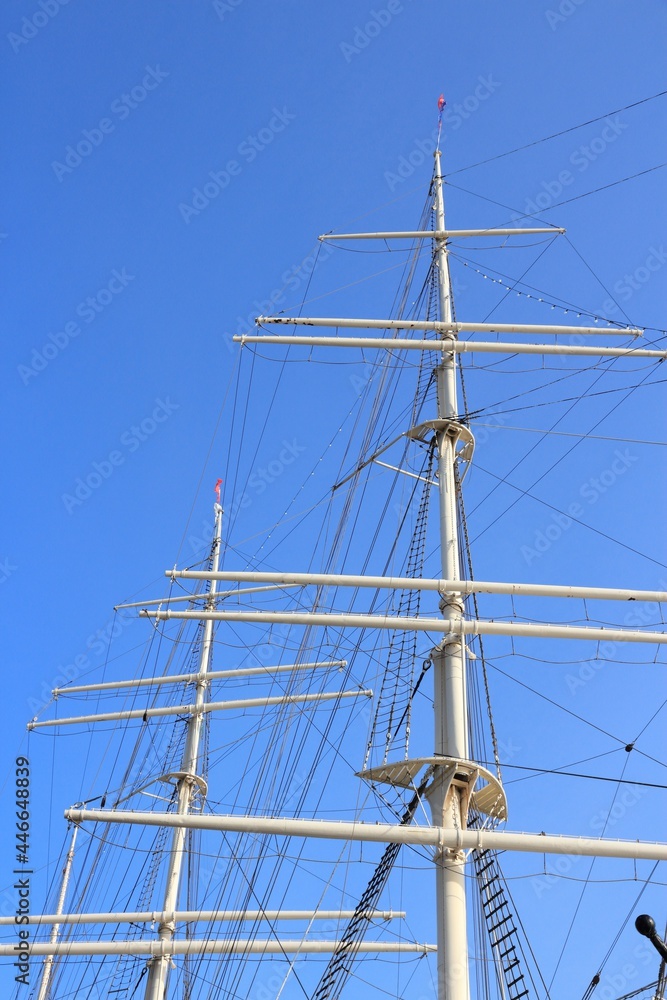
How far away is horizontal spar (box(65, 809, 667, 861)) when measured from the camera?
44.5 ft

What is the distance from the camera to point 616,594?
15641 millimetres

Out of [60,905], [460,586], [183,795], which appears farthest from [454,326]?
[60,905]

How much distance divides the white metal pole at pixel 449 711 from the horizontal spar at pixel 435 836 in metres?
0.25

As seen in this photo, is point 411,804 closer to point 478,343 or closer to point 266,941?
point 478,343

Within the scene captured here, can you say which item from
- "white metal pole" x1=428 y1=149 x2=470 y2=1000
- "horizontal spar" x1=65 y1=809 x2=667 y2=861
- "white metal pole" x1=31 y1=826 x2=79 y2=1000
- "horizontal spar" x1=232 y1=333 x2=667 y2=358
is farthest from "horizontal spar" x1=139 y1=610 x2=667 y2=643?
"white metal pole" x1=31 y1=826 x2=79 y2=1000

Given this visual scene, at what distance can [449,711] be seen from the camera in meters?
15.0

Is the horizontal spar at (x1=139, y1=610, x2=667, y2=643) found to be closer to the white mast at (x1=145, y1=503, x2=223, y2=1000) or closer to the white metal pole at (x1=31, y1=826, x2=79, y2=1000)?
the white mast at (x1=145, y1=503, x2=223, y2=1000)

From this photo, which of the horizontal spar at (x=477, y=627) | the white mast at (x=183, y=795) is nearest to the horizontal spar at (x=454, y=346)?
the horizontal spar at (x=477, y=627)

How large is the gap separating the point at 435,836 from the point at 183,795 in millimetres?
14203

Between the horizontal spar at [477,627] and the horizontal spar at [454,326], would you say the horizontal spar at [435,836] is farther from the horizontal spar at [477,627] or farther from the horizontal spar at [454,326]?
the horizontal spar at [454,326]

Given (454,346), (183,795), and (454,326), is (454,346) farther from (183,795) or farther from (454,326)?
(183,795)

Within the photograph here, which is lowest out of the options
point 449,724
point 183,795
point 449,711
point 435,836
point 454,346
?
point 435,836

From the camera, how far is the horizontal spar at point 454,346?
60.8 ft

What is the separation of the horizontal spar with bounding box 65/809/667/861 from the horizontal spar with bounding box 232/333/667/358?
344 inches
